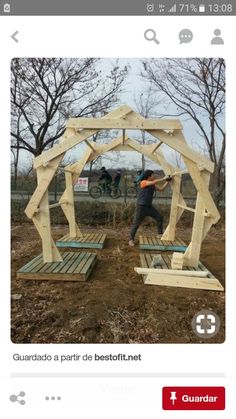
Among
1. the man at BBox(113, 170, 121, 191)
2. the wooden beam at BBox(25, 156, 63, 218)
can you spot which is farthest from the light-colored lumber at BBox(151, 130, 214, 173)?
the man at BBox(113, 170, 121, 191)

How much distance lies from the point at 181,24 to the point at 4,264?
138 centimetres

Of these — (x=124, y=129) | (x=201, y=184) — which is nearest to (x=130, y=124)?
(x=124, y=129)

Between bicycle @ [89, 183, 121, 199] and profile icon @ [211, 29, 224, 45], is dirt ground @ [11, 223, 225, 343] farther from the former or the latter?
bicycle @ [89, 183, 121, 199]

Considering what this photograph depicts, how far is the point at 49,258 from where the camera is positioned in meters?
2.79

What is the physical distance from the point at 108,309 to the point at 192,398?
0.81 m

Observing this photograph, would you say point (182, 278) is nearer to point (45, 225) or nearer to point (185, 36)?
point (45, 225)

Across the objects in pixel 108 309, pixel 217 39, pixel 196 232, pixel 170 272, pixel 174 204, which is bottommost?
pixel 108 309

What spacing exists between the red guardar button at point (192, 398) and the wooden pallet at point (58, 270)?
1291 millimetres

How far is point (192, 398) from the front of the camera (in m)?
1.37

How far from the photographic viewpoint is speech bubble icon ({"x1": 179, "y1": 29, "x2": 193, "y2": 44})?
145 centimetres

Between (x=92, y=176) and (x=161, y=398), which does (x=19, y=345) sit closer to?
(x=161, y=398)

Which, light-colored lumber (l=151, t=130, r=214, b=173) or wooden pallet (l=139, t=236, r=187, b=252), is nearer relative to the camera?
light-colored lumber (l=151, t=130, r=214, b=173)

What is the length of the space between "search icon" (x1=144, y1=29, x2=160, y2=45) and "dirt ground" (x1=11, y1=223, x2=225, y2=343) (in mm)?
1385
